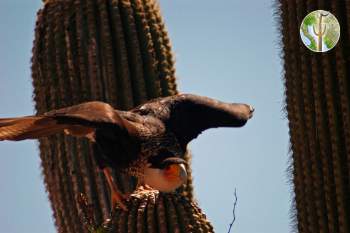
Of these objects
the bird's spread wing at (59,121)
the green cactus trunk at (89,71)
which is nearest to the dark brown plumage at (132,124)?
the bird's spread wing at (59,121)

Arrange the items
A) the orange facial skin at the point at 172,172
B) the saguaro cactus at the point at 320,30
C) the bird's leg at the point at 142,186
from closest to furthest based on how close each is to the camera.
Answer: the orange facial skin at the point at 172,172 < the bird's leg at the point at 142,186 < the saguaro cactus at the point at 320,30

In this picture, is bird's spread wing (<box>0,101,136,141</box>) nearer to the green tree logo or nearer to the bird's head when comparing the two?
the bird's head

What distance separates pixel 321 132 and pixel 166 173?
63.1 inches

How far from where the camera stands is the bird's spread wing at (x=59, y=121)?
919cm

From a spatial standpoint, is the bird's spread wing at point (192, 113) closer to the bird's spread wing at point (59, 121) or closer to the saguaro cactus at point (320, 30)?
the bird's spread wing at point (59, 121)

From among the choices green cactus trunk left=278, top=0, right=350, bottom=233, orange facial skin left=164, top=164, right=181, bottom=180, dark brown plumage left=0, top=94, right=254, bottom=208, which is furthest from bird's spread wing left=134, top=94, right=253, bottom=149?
orange facial skin left=164, top=164, right=181, bottom=180

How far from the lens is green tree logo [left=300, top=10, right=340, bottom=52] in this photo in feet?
34.2

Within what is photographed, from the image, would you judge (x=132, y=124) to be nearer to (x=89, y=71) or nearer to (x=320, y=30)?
(x=320, y=30)

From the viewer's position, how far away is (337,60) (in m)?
10.2

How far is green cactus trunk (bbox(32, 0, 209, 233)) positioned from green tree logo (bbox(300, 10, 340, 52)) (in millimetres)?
1228

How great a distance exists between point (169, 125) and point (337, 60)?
1.26m

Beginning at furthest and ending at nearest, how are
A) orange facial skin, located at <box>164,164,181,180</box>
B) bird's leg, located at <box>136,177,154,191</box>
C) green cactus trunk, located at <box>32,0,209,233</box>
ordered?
green cactus trunk, located at <box>32,0,209,233</box>, bird's leg, located at <box>136,177,154,191</box>, orange facial skin, located at <box>164,164,181,180</box>

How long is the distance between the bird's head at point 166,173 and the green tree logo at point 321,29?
5.45 feet

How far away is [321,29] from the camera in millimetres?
10375
